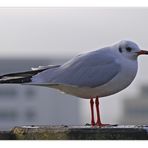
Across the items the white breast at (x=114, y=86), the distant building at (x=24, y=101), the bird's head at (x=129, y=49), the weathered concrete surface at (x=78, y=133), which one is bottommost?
the weathered concrete surface at (x=78, y=133)


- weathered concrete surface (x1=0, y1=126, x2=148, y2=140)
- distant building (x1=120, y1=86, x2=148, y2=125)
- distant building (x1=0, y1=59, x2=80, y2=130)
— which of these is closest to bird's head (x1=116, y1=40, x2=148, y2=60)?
weathered concrete surface (x1=0, y1=126, x2=148, y2=140)

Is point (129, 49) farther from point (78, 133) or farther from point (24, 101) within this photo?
point (24, 101)

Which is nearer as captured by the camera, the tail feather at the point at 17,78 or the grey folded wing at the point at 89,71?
the tail feather at the point at 17,78

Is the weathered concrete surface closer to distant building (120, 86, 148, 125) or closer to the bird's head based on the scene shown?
the bird's head

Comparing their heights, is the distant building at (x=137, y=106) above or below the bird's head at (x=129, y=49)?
above

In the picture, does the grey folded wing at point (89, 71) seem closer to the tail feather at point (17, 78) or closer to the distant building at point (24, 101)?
the tail feather at point (17, 78)

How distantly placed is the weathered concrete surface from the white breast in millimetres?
580

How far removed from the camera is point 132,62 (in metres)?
3.98

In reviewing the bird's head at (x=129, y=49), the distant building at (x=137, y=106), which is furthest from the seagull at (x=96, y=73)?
the distant building at (x=137, y=106)

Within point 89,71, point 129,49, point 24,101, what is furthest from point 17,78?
point 24,101

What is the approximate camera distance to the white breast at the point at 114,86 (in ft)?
13.1

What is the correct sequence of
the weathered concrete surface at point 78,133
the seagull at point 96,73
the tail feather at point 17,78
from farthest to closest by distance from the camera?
the seagull at point 96,73
the tail feather at point 17,78
the weathered concrete surface at point 78,133

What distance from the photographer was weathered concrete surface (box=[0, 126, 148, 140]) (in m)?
3.30

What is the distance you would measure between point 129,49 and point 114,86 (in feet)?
0.68
